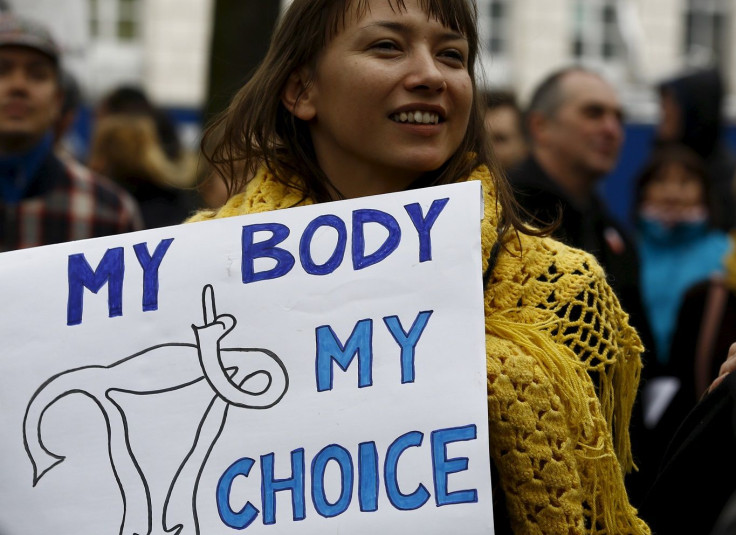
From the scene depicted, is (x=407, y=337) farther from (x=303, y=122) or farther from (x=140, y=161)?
(x=140, y=161)

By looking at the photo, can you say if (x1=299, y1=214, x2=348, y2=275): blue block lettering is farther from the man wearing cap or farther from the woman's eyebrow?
the man wearing cap

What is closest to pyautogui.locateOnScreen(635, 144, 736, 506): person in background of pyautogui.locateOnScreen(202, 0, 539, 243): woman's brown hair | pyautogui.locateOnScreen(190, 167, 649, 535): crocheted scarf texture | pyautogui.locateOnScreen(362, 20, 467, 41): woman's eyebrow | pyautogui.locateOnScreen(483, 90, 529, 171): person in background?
pyautogui.locateOnScreen(483, 90, 529, 171): person in background

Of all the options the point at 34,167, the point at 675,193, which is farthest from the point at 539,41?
Result: the point at 34,167

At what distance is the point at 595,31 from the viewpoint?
59.1 feet

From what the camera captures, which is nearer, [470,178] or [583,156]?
[470,178]

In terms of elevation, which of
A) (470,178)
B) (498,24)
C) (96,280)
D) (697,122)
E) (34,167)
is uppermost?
(498,24)

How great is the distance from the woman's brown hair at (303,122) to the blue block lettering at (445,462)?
1.42ft

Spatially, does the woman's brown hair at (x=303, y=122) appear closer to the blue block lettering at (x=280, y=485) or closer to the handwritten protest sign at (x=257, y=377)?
the handwritten protest sign at (x=257, y=377)

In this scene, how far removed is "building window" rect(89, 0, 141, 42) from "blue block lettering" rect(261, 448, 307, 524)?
15.3 meters

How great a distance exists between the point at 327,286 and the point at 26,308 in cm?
50

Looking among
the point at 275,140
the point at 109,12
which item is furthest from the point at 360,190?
the point at 109,12

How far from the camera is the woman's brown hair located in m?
2.46

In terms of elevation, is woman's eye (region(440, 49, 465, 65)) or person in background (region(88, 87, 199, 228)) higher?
person in background (region(88, 87, 199, 228))

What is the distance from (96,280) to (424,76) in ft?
2.09
